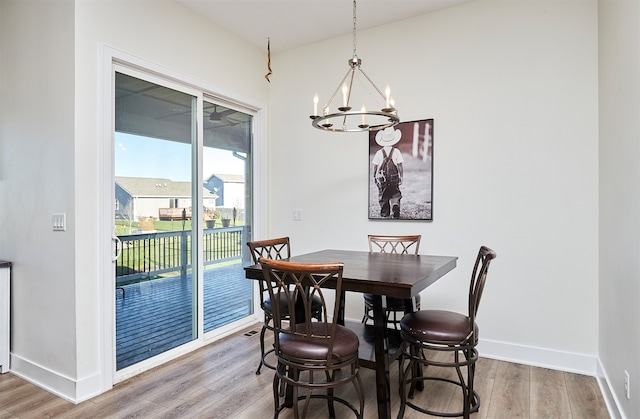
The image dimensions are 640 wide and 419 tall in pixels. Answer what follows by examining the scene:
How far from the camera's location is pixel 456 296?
3217 millimetres

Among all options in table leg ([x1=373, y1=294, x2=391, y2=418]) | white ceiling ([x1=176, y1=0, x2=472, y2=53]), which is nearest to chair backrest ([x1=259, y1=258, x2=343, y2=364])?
table leg ([x1=373, y1=294, x2=391, y2=418])

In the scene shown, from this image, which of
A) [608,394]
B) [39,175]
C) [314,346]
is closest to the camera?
[314,346]

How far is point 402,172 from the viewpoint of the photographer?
11.2 feet

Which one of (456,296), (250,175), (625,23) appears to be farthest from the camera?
(250,175)

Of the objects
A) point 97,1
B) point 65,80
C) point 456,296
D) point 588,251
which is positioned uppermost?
point 97,1

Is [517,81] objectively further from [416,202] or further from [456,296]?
[456,296]

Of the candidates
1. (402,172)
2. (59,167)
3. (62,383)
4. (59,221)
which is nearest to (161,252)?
(59,221)

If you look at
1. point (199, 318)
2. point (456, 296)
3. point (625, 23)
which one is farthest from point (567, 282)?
point (199, 318)

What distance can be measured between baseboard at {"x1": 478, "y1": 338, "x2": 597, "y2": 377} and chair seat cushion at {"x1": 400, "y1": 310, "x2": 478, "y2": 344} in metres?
1.11

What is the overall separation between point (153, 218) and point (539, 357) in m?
3.30

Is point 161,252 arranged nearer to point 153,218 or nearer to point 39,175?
point 153,218

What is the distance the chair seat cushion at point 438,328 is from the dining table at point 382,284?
17 cm

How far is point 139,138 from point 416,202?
2415 mm

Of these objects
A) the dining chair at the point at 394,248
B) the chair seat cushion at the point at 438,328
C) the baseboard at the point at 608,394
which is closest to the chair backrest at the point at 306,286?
the chair seat cushion at the point at 438,328
